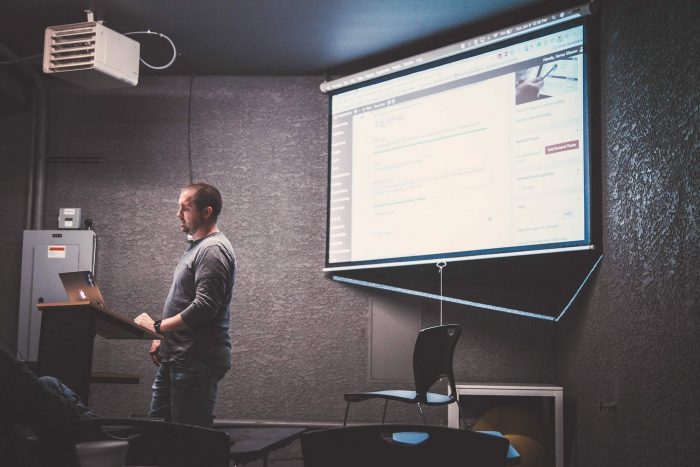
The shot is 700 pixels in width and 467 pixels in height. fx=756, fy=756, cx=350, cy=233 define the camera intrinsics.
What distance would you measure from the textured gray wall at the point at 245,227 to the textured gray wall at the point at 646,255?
4.03ft

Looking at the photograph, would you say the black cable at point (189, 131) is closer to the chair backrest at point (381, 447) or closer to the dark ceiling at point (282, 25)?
the dark ceiling at point (282, 25)

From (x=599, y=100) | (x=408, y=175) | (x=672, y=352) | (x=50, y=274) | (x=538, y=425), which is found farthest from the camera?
(x=50, y=274)

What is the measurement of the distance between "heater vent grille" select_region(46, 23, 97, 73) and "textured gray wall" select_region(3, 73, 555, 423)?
39.4 inches

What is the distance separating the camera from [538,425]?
3896 millimetres

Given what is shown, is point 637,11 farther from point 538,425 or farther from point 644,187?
point 538,425

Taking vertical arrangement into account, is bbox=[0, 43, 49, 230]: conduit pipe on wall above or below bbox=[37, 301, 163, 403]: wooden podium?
above

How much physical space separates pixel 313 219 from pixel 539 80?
1770 millimetres

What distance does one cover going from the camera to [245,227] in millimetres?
5004

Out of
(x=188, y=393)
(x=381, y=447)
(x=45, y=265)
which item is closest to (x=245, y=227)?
(x=45, y=265)

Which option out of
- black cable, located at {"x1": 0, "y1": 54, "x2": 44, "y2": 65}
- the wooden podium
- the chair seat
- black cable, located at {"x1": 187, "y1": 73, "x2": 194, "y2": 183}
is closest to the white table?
the chair seat

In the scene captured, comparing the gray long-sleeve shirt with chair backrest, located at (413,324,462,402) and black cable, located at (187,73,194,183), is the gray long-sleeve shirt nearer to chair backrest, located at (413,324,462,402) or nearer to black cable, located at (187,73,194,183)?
chair backrest, located at (413,324,462,402)

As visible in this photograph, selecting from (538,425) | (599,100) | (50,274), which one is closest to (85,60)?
(50,274)

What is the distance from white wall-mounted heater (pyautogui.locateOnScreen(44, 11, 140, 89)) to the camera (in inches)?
162

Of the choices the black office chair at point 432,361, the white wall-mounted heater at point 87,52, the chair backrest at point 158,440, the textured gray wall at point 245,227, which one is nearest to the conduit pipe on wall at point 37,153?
the textured gray wall at point 245,227
